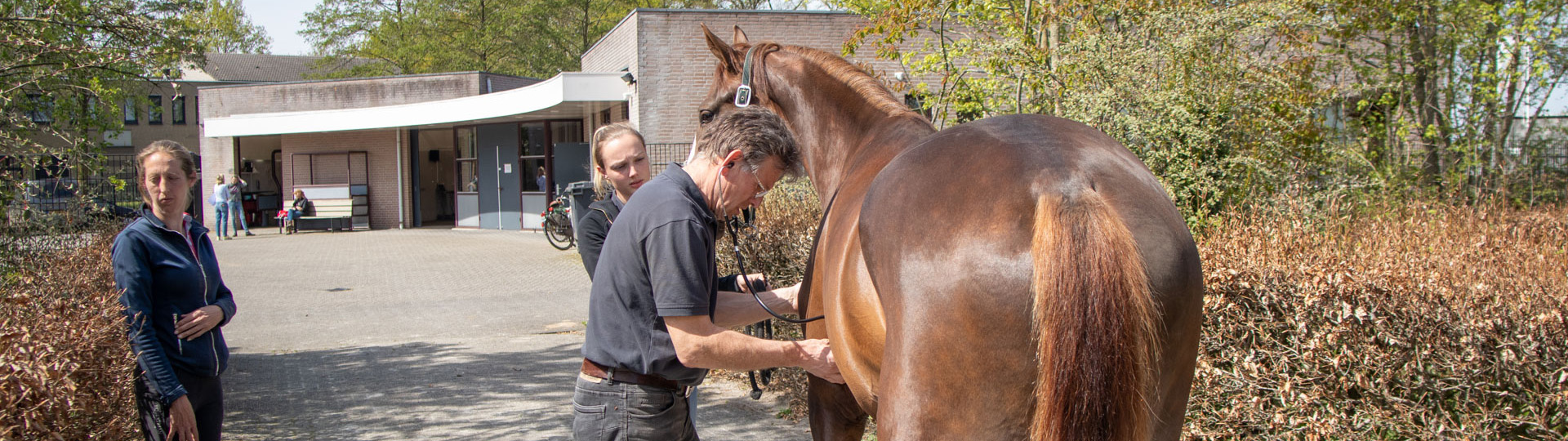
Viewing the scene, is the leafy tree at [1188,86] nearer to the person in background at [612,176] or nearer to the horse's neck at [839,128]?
the horse's neck at [839,128]

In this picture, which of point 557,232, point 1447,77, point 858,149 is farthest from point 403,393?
point 557,232

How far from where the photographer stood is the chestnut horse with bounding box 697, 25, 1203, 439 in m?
1.67

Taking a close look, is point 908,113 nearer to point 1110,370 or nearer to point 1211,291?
point 1211,291

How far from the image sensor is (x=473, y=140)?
919 inches

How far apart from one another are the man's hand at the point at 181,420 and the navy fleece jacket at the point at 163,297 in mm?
24

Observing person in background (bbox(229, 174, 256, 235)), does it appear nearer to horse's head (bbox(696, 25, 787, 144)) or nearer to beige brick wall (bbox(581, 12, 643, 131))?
beige brick wall (bbox(581, 12, 643, 131))

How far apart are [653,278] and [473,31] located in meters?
36.4

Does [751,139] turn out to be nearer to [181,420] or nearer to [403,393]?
[181,420]

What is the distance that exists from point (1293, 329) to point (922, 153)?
2185mm

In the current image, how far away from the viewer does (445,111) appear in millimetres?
21859

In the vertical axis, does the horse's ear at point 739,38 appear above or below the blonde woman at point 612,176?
above

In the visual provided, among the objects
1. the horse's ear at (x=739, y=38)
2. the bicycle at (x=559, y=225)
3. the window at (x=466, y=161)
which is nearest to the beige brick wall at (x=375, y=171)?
the window at (x=466, y=161)

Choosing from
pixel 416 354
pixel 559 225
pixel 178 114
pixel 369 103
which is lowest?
pixel 416 354

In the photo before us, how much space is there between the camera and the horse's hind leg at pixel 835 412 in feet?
9.71
